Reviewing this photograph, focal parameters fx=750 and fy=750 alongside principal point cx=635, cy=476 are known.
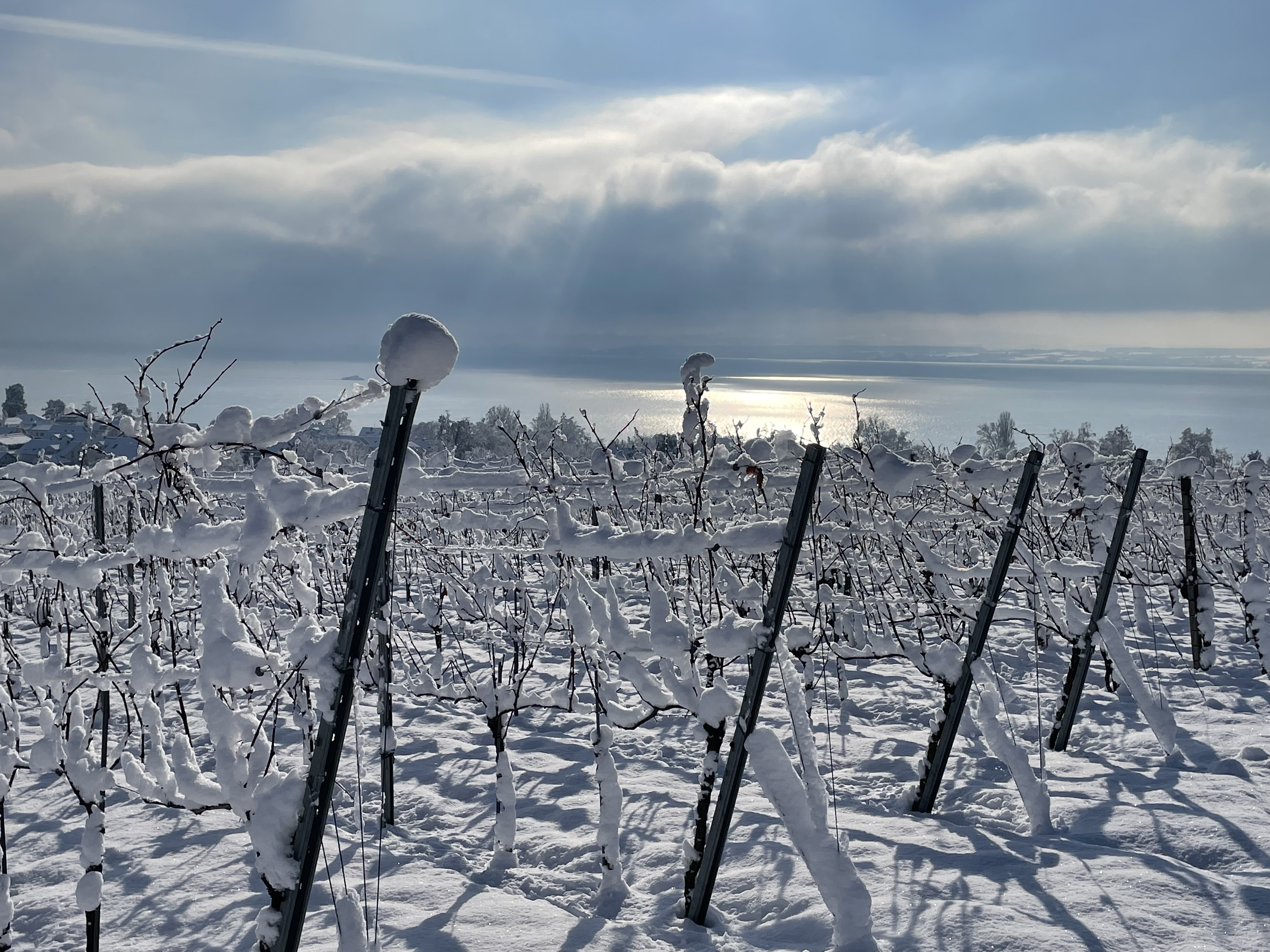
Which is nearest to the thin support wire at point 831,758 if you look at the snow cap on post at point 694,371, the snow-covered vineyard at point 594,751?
the snow-covered vineyard at point 594,751

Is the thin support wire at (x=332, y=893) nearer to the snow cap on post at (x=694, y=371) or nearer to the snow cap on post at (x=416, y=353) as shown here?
the snow cap on post at (x=416, y=353)

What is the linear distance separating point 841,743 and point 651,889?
2.94 m

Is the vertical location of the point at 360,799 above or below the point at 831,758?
above

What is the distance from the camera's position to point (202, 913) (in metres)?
3.71

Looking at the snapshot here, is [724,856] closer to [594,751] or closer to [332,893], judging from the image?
[594,751]

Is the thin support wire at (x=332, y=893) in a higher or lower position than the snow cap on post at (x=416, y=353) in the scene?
lower

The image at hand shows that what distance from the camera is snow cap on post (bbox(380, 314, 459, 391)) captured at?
6.28ft

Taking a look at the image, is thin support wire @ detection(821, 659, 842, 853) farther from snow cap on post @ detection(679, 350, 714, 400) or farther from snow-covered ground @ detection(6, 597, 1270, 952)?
snow cap on post @ detection(679, 350, 714, 400)

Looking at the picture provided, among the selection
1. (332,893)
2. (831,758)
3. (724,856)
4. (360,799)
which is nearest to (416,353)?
(360,799)

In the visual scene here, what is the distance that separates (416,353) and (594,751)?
2713 mm

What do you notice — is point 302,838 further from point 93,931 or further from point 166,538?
point 93,931

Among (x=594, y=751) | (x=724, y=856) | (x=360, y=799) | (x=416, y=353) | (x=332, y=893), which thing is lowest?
(x=724, y=856)

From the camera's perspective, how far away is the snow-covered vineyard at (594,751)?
261cm

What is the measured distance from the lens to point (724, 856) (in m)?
4.20
